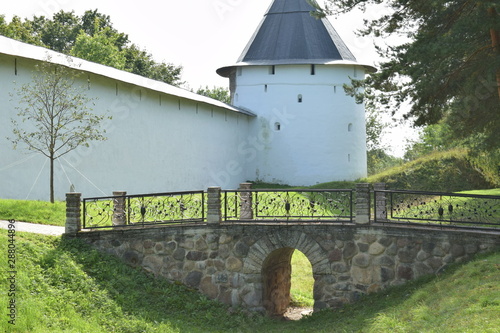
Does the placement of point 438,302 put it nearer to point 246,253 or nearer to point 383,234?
point 383,234

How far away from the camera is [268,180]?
89.1 ft

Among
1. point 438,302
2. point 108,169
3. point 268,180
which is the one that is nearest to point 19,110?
point 108,169

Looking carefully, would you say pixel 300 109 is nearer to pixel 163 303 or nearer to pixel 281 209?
pixel 281 209

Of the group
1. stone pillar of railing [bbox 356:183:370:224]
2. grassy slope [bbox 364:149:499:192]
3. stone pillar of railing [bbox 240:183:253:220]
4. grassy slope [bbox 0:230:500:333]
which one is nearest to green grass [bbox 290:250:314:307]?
grassy slope [bbox 0:230:500:333]

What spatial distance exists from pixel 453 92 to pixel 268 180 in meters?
13.8

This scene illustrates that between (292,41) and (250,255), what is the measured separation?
675 inches

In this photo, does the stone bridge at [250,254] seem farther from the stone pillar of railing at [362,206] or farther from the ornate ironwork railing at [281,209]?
the ornate ironwork railing at [281,209]

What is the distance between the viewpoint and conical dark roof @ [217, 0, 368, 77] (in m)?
27.2

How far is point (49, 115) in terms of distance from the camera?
580 inches

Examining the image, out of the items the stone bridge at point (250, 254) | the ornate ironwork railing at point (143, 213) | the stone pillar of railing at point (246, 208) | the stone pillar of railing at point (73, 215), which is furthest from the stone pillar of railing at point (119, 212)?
the stone pillar of railing at point (246, 208)

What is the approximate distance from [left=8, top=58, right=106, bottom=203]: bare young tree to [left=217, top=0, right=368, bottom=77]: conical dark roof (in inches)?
490

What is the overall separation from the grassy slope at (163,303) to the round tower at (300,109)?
1543cm

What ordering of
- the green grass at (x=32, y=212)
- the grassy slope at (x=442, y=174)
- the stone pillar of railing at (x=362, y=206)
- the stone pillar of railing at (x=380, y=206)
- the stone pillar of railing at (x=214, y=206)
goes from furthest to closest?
the grassy slope at (x=442, y=174)
the green grass at (x=32, y=212)
the stone pillar of railing at (x=214, y=206)
the stone pillar of railing at (x=380, y=206)
the stone pillar of railing at (x=362, y=206)

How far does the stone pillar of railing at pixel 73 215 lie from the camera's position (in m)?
11.8
